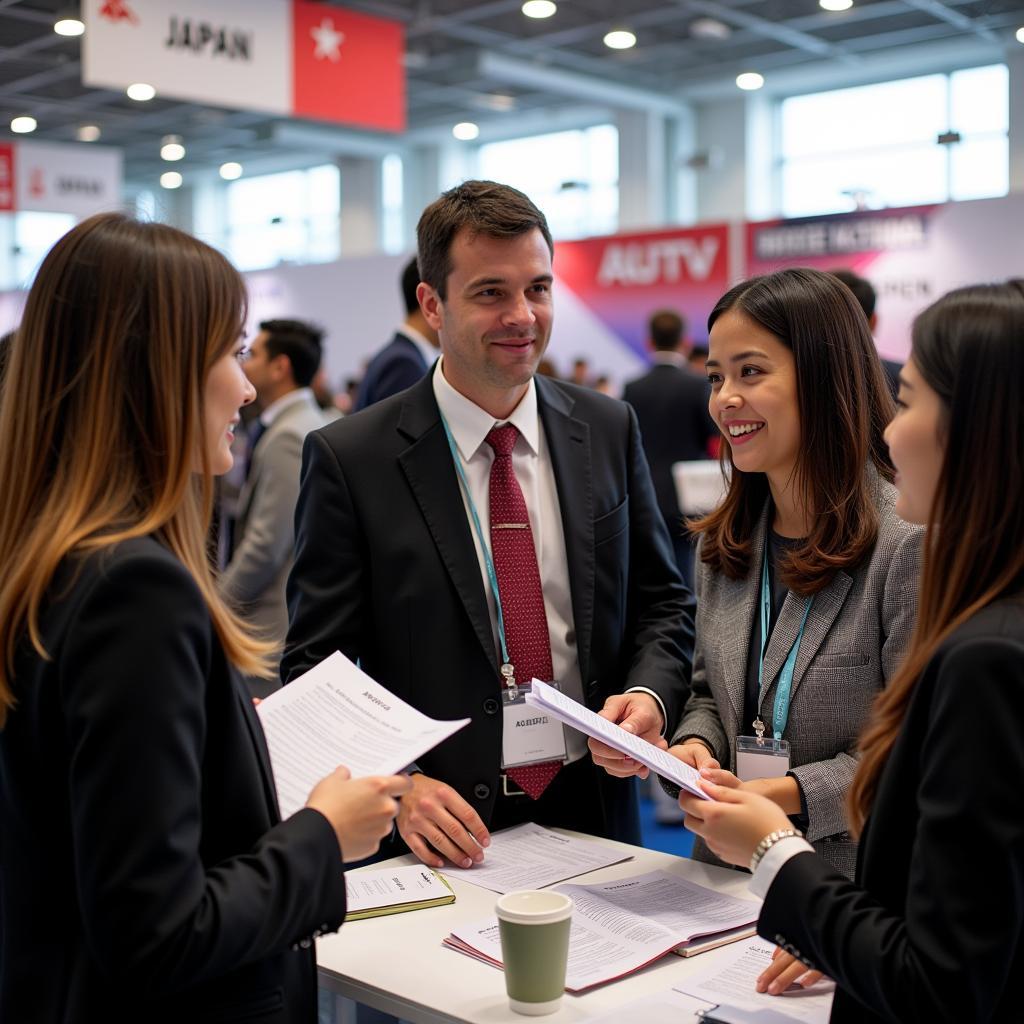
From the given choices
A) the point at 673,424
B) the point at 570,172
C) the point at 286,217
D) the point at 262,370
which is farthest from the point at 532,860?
the point at 286,217

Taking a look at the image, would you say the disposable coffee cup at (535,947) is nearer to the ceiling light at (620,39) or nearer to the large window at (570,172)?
the ceiling light at (620,39)

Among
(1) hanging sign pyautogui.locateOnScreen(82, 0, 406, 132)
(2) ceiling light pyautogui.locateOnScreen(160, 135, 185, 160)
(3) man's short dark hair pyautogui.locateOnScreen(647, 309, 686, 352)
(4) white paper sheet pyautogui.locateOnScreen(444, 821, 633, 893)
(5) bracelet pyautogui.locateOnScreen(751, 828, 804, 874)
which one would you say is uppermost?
(2) ceiling light pyautogui.locateOnScreen(160, 135, 185, 160)

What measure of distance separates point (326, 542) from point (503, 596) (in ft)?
1.07

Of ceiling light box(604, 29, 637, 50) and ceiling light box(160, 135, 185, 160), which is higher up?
ceiling light box(160, 135, 185, 160)

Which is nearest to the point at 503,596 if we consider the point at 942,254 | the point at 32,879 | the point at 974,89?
the point at 32,879

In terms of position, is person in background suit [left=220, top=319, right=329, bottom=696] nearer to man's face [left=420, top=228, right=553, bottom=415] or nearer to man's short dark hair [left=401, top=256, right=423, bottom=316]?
man's short dark hair [left=401, top=256, right=423, bottom=316]

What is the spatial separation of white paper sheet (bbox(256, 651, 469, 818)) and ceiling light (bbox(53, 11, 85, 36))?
9028 mm

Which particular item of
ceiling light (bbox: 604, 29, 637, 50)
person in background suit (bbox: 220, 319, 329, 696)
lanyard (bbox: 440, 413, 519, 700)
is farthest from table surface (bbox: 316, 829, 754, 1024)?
ceiling light (bbox: 604, 29, 637, 50)

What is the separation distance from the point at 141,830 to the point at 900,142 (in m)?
12.9

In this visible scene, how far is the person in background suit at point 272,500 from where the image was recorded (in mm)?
4332

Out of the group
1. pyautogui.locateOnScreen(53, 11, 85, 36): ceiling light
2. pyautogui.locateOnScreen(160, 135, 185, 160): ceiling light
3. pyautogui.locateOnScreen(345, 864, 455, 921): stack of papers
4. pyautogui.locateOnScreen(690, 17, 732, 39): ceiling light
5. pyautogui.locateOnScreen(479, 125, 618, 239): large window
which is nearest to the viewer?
pyautogui.locateOnScreen(345, 864, 455, 921): stack of papers

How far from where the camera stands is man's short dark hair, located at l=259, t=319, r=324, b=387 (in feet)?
15.7

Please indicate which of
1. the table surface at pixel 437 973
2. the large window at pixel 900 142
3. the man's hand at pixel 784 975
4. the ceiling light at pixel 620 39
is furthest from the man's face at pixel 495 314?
the large window at pixel 900 142

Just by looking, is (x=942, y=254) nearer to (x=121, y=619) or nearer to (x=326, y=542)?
(x=326, y=542)
